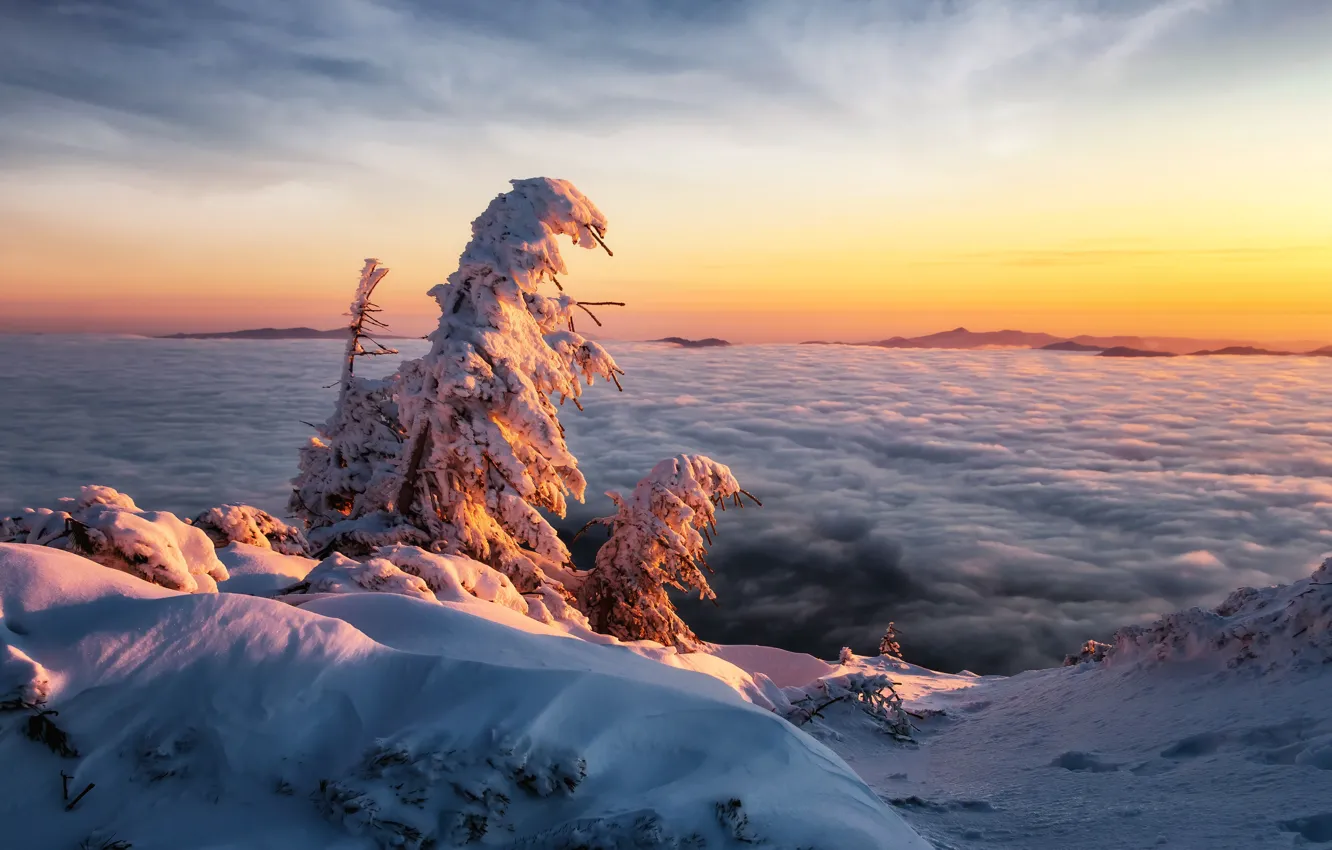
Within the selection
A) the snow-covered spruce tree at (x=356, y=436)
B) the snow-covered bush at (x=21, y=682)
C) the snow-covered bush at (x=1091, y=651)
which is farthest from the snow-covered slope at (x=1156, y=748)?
the snow-covered spruce tree at (x=356, y=436)

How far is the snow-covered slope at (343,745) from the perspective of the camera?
11.2 feet

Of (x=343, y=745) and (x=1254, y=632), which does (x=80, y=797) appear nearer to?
(x=343, y=745)

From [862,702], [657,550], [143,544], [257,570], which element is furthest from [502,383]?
[862,702]

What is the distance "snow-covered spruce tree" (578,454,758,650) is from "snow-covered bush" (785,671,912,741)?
339 cm

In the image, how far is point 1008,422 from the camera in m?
180

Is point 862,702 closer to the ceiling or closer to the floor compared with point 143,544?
closer to the floor

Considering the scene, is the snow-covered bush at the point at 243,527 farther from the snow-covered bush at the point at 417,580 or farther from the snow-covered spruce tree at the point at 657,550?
the snow-covered spruce tree at the point at 657,550

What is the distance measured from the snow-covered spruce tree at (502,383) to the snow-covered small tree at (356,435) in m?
2.63

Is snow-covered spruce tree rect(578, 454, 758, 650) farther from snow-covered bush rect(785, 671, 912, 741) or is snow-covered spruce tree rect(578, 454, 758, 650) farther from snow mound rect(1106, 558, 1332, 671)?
snow mound rect(1106, 558, 1332, 671)

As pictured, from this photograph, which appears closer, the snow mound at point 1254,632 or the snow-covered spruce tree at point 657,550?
the snow mound at point 1254,632

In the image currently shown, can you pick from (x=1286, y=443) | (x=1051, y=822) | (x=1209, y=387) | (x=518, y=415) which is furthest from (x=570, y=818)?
(x=1209, y=387)

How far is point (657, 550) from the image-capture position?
528 inches

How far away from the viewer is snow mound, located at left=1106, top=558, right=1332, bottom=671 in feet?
21.6

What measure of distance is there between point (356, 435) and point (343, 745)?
1192cm
